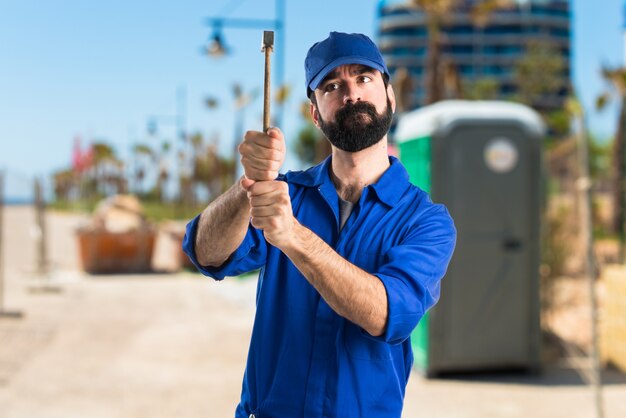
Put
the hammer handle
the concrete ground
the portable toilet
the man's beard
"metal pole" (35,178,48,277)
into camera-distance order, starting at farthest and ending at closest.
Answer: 1. "metal pole" (35,178,48,277)
2. the portable toilet
3. the concrete ground
4. the man's beard
5. the hammer handle

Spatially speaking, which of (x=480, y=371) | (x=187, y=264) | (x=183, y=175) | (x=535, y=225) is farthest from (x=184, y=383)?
(x=183, y=175)

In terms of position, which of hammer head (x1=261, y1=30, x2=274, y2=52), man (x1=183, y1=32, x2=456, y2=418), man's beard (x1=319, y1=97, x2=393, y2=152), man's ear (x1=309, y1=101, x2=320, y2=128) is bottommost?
man (x1=183, y1=32, x2=456, y2=418)

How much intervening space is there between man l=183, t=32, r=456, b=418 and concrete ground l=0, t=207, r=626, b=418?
178 inches

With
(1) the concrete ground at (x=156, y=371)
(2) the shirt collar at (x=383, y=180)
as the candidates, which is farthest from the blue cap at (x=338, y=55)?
(1) the concrete ground at (x=156, y=371)

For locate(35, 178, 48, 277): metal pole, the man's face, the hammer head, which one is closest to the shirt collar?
the man's face

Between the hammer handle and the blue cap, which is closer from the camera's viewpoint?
the hammer handle

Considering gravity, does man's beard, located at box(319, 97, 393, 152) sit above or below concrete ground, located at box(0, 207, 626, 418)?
above

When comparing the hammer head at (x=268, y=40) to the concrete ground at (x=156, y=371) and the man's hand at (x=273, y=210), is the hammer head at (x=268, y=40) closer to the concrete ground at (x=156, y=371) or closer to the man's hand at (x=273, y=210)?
the man's hand at (x=273, y=210)

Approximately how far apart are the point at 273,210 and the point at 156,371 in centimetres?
626

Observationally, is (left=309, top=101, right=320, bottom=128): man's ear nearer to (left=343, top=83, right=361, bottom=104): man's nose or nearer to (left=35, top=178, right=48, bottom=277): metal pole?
(left=343, top=83, right=361, bottom=104): man's nose

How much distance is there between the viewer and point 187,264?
15.9m

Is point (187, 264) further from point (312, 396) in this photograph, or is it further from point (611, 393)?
point (312, 396)

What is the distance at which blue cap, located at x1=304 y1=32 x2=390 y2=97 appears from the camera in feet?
4.55

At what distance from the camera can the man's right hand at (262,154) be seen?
1221mm
